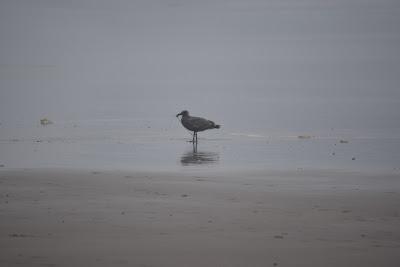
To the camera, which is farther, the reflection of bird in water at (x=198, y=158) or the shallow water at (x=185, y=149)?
the reflection of bird in water at (x=198, y=158)

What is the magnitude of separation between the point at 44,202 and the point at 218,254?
3.21 metres

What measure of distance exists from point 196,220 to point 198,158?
7.11 meters

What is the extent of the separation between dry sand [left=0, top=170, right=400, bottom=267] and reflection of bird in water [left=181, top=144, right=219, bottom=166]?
2.57 metres

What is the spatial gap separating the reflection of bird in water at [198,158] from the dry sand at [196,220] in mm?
2567

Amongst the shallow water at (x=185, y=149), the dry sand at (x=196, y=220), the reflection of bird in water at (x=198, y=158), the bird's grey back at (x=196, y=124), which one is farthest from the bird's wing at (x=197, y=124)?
the dry sand at (x=196, y=220)

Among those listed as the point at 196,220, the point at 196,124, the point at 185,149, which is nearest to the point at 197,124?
the point at 196,124

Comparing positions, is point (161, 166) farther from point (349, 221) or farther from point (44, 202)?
point (349, 221)

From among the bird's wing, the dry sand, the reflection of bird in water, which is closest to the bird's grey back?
the bird's wing

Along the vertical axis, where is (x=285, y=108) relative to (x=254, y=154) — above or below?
above

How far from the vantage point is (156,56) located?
97.6m

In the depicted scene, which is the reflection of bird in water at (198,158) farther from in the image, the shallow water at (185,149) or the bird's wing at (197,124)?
the bird's wing at (197,124)

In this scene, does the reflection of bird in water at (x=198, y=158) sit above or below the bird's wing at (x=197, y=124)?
below

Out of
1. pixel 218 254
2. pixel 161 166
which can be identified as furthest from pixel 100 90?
pixel 218 254

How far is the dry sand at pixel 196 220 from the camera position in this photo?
24.1ft
